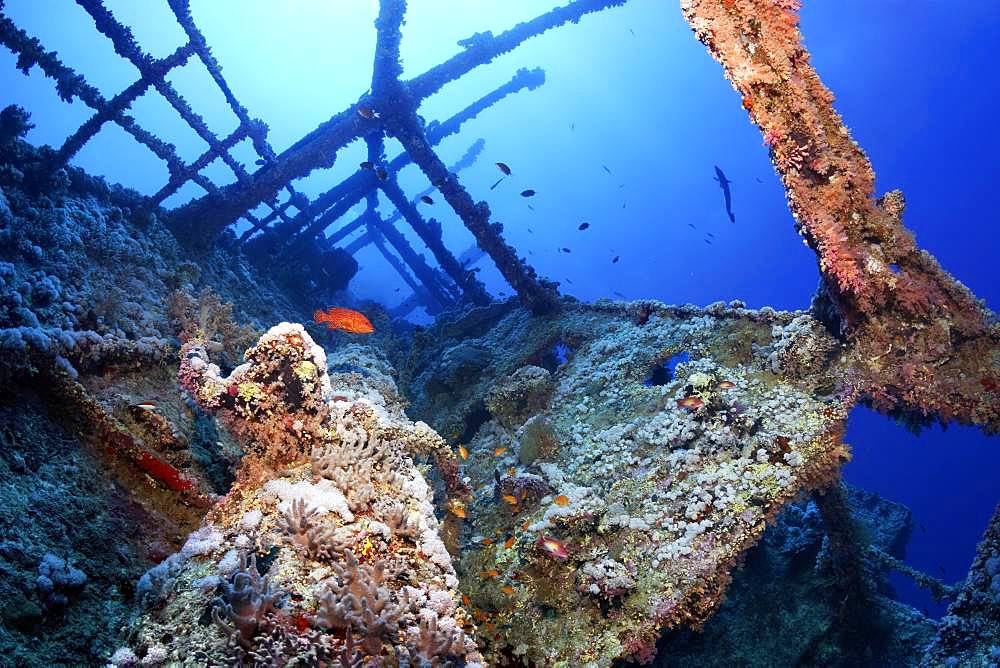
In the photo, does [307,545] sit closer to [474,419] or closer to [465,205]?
[474,419]

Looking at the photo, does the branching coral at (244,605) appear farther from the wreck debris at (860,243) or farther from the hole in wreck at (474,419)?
the hole in wreck at (474,419)

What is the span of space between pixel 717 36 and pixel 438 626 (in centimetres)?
520

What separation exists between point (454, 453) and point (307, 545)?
2939mm

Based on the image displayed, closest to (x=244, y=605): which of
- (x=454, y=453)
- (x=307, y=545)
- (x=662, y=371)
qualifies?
(x=307, y=545)

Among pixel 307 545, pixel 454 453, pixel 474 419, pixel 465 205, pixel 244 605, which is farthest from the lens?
pixel 465 205

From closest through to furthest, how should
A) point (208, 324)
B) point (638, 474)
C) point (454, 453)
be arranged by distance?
point (638, 474), point (454, 453), point (208, 324)

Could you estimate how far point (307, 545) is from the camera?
3004mm

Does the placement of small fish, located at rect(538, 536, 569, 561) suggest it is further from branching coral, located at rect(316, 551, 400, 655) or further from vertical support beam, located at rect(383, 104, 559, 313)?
vertical support beam, located at rect(383, 104, 559, 313)

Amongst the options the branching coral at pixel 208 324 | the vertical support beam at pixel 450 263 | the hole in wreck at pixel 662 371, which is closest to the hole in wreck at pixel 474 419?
the hole in wreck at pixel 662 371

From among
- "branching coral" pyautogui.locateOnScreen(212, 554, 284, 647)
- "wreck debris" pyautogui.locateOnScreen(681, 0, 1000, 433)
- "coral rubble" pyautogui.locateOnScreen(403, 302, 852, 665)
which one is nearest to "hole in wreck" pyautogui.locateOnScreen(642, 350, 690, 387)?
"coral rubble" pyautogui.locateOnScreen(403, 302, 852, 665)

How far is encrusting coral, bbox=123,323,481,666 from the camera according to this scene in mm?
2498

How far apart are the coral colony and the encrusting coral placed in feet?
0.06

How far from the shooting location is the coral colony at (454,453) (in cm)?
290

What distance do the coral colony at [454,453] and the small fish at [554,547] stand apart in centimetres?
2
